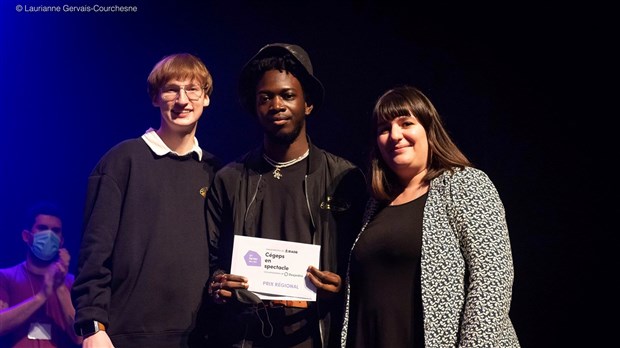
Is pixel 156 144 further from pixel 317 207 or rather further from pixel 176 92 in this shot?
pixel 317 207

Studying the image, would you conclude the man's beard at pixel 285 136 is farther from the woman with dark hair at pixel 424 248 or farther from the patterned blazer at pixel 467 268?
the patterned blazer at pixel 467 268

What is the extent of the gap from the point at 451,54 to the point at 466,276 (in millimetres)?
1794

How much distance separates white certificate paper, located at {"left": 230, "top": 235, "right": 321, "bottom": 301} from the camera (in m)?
2.73

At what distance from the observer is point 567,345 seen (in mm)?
3439

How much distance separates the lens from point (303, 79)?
3.09 m

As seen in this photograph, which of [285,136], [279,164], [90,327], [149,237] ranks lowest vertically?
[90,327]

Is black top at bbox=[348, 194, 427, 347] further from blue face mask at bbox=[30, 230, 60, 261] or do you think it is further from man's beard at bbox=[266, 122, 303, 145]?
blue face mask at bbox=[30, 230, 60, 261]

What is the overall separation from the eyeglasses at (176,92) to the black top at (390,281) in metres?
1.18

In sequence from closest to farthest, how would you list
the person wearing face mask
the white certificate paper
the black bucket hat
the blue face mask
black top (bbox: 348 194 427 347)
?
black top (bbox: 348 194 427 347) → the white certificate paper → the black bucket hat → the person wearing face mask → the blue face mask

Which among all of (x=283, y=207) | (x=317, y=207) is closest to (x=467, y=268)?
(x=317, y=207)

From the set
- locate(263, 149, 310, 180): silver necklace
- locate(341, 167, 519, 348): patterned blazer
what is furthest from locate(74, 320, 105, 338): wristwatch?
locate(341, 167, 519, 348): patterned blazer

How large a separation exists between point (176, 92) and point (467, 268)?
1.69 m

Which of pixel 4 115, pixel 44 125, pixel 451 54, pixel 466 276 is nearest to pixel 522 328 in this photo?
pixel 466 276

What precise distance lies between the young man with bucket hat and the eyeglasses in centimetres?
26
